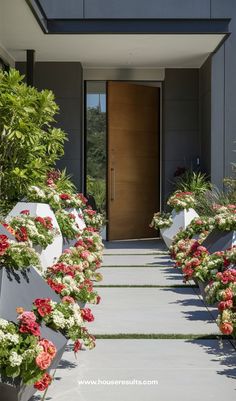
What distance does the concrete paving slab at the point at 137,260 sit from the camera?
9422 mm

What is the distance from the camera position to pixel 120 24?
10781 millimetres

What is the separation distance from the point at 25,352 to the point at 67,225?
4738mm

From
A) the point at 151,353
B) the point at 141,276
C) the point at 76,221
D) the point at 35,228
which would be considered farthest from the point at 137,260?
the point at 151,353

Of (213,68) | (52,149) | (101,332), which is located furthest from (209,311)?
(213,68)

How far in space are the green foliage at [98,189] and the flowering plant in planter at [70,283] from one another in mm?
8550

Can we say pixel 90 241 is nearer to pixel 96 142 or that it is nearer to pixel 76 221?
pixel 76 221

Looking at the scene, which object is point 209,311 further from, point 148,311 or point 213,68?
point 213,68

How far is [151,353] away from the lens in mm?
4418

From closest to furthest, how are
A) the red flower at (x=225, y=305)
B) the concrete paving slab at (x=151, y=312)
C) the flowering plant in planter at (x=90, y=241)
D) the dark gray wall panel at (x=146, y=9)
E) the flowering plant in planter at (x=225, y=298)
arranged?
the flowering plant in planter at (x=225, y=298) < the red flower at (x=225, y=305) < the concrete paving slab at (x=151, y=312) < the flowering plant in planter at (x=90, y=241) < the dark gray wall panel at (x=146, y=9)

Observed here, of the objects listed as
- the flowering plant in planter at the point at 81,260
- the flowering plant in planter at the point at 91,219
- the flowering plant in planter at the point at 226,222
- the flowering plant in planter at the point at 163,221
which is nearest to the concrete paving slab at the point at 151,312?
the flowering plant in planter at the point at 81,260

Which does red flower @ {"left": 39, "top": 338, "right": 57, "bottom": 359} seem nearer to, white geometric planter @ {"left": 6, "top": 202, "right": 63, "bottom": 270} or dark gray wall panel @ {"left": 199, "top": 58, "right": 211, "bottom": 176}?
white geometric planter @ {"left": 6, "top": 202, "right": 63, "bottom": 270}

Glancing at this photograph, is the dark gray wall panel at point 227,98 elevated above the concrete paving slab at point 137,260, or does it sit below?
above

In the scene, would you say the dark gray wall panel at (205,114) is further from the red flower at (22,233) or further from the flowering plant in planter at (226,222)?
the red flower at (22,233)

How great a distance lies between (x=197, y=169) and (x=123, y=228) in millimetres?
1713
